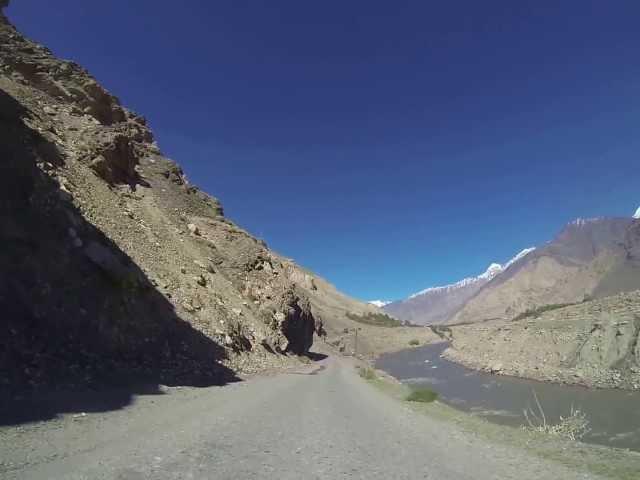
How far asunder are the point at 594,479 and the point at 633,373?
3056cm

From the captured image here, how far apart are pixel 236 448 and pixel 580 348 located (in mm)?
40025

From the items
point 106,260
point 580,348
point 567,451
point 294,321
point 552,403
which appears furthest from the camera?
point 294,321

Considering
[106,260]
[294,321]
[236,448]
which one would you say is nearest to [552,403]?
[294,321]

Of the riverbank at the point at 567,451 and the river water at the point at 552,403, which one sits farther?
the river water at the point at 552,403

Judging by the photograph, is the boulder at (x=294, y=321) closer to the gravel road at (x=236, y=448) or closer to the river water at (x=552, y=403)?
the river water at (x=552, y=403)

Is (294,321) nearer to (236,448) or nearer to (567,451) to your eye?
(567,451)

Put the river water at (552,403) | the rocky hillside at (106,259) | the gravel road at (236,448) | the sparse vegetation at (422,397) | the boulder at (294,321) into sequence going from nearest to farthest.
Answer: the gravel road at (236,448)
the rocky hillside at (106,259)
the river water at (552,403)
the sparse vegetation at (422,397)
the boulder at (294,321)

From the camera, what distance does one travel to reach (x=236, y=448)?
28.0 ft

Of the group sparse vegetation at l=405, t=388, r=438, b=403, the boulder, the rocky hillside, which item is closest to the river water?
sparse vegetation at l=405, t=388, r=438, b=403

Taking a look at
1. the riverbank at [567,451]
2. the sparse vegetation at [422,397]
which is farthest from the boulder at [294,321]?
the riverbank at [567,451]

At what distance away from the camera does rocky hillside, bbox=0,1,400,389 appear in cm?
1267

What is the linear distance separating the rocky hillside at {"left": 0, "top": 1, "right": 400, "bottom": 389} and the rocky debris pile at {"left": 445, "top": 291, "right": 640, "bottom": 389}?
2460 centimetres

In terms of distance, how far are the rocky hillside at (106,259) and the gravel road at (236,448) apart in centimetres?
293

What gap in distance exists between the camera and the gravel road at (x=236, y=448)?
666 centimetres
